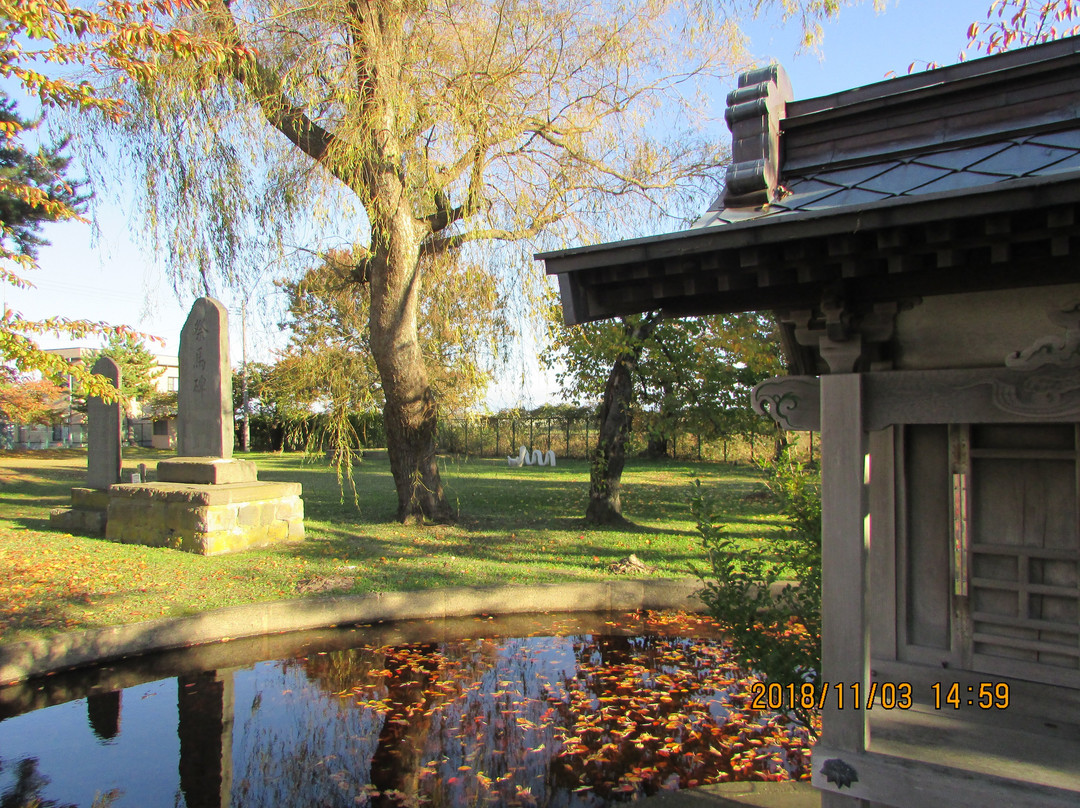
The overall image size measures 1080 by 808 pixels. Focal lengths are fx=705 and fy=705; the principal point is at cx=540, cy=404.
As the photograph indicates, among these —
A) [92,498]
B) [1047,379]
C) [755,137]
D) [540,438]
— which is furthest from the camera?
[540,438]

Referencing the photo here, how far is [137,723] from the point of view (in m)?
4.45

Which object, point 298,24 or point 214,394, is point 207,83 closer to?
point 298,24

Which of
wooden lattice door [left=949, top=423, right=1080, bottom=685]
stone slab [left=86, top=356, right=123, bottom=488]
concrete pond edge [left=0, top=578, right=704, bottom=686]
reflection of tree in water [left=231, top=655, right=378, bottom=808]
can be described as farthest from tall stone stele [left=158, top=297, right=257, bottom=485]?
wooden lattice door [left=949, top=423, right=1080, bottom=685]

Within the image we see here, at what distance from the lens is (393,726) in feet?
14.5

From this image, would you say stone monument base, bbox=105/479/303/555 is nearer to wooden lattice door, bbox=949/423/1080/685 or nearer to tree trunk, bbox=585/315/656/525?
tree trunk, bbox=585/315/656/525

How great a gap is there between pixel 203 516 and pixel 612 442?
5.72 metres

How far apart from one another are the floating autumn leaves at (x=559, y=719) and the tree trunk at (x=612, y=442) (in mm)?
4593

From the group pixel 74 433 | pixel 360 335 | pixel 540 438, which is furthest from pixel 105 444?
pixel 74 433

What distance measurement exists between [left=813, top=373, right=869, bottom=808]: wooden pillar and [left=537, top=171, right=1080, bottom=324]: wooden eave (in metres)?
0.45

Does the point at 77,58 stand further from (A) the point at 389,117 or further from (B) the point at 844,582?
(B) the point at 844,582

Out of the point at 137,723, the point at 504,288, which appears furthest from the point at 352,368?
the point at 137,723

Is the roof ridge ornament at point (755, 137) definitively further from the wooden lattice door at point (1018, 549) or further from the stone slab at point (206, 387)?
the stone slab at point (206, 387)

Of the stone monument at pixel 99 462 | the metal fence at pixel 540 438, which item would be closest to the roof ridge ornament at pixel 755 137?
the stone monument at pixel 99 462

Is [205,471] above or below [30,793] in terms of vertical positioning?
above
